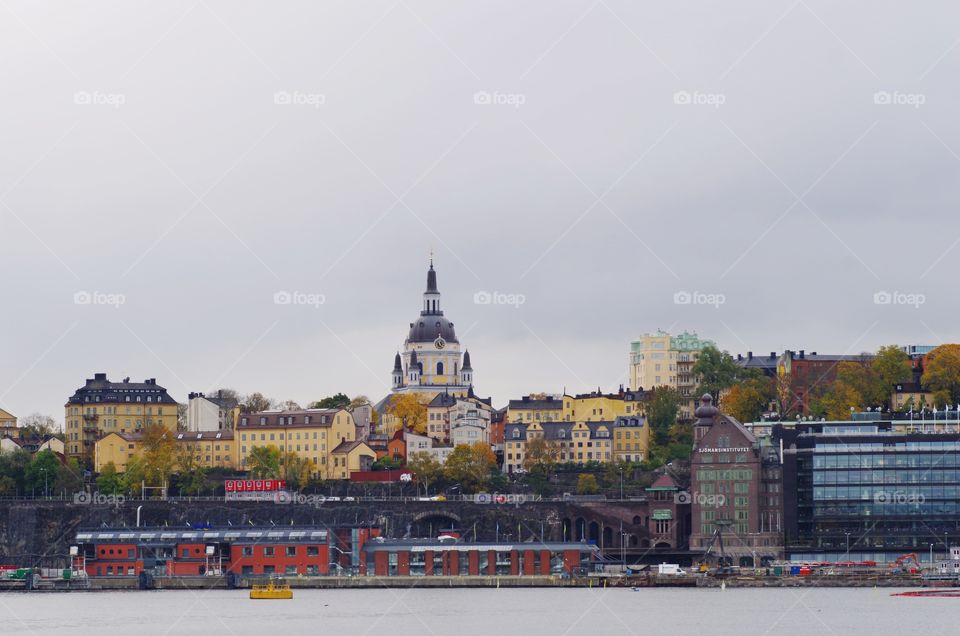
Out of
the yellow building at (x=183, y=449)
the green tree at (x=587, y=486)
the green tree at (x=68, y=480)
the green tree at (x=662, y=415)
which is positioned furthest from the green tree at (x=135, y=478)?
the green tree at (x=662, y=415)

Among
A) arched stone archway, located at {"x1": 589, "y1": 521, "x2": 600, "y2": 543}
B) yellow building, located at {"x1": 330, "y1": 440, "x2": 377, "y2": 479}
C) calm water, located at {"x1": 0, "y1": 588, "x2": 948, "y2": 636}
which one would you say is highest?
yellow building, located at {"x1": 330, "y1": 440, "x2": 377, "y2": 479}

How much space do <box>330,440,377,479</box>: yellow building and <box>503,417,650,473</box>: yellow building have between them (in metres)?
12.7

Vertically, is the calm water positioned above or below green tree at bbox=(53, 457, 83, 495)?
below

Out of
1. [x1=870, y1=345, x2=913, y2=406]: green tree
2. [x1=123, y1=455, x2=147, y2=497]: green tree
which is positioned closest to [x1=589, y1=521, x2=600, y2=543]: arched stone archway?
[x1=870, y1=345, x2=913, y2=406]: green tree

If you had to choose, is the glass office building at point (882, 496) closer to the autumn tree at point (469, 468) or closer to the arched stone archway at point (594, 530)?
the arched stone archway at point (594, 530)

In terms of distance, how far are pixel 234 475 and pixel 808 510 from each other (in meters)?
54.4

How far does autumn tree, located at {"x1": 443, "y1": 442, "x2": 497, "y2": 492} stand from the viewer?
172 metres

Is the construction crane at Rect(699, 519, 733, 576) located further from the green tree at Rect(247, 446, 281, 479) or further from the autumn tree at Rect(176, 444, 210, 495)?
the autumn tree at Rect(176, 444, 210, 495)

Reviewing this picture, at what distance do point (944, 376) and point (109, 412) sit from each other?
73392 mm

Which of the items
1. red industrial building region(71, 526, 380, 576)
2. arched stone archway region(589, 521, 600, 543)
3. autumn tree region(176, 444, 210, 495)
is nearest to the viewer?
red industrial building region(71, 526, 380, 576)

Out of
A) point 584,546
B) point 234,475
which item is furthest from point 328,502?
point 584,546

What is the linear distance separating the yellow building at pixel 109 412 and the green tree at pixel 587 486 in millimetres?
43099

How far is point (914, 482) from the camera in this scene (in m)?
145

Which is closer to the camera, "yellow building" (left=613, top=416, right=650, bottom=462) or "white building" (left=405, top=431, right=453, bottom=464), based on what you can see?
"yellow building" (left=613, top=416, right=650, bottom=462)
